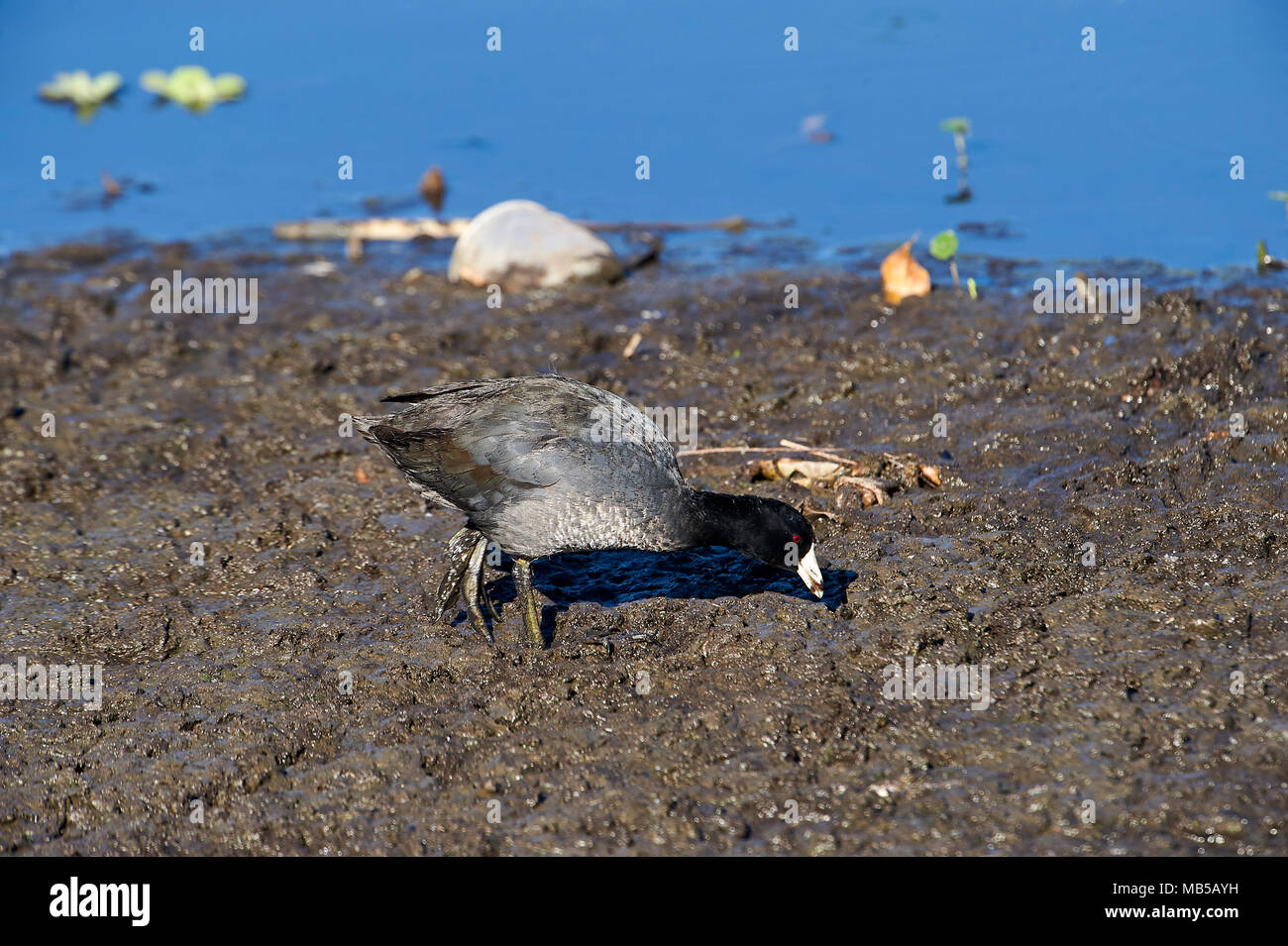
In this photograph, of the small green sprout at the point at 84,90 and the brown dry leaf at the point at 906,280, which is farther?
the small green sprout at the point at 84,90

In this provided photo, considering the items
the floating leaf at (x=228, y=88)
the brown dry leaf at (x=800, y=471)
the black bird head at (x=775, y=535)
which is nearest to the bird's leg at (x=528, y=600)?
the black bird head at (x=775, y=535)

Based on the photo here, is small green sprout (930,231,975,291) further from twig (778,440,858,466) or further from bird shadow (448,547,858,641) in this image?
bird shadow (448,547,858,641)

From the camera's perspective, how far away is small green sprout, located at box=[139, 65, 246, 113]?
14.0 m

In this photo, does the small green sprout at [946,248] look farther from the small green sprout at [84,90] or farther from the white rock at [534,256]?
the small green sprout at [84,90]

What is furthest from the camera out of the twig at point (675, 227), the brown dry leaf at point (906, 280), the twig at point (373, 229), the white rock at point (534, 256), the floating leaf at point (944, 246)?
the twig at point (373, 229)

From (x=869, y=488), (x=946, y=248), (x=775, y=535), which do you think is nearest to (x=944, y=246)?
(x=946, y=248)

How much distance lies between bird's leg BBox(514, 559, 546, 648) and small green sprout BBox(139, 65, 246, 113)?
10501 millimetres

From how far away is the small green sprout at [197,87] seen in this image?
14000mm

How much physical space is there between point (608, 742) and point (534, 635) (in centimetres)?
91

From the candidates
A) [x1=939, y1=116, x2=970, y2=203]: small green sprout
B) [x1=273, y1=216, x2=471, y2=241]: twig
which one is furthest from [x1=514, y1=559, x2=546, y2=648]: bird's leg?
[x1=939, y1=116, x2=970, y2=203]: small green sprout

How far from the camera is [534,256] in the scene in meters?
9.59

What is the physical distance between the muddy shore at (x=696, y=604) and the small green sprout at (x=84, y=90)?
6.33 meters

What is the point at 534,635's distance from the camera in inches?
219
